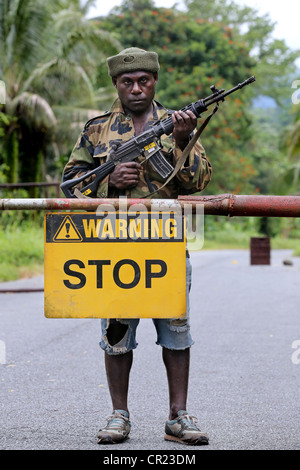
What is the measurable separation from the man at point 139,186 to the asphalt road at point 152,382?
144 mm

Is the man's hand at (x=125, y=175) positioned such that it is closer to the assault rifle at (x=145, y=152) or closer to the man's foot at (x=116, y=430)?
the assault rifle at (x=145, y=152)

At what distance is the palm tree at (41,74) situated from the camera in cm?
2336

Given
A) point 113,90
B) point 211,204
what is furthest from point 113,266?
point 113,90

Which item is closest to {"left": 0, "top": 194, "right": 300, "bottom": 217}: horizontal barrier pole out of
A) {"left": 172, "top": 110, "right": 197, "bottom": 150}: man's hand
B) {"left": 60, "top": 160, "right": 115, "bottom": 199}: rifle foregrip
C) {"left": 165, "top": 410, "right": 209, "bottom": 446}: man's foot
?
{"left": 172, "top": 110, "right": 197, "bottom": 150}: man's hand

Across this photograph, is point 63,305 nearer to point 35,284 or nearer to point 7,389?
point 7,389

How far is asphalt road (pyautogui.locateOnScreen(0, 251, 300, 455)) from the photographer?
4.16 metres

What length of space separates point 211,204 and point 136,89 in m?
0.81

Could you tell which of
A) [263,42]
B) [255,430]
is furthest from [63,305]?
[263,42]

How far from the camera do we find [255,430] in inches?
169

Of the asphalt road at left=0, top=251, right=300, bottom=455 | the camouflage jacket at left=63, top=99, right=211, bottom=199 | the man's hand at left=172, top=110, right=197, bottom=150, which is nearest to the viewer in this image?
the man's hand at left=172, top=110, right=197, bottom=150

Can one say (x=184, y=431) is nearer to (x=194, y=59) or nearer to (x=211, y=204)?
(x=211, y=204)

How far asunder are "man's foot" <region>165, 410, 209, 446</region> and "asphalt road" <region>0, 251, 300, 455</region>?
0.05m

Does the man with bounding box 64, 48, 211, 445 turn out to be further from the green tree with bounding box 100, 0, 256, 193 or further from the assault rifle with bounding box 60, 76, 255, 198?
the green tree with bounding box 100, 0, 256, 193

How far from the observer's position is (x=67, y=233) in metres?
3.59
